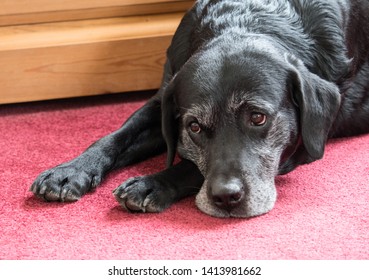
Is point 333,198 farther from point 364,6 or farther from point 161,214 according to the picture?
point 364,6

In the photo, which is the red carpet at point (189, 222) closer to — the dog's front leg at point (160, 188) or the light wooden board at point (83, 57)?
the dog's front leg at point (160, 188)

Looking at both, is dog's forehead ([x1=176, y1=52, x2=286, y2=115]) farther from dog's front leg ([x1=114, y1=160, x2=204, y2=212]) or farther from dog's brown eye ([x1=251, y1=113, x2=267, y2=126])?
dog's front leg ([x1=114, y1=160, x2=204, y2=212])

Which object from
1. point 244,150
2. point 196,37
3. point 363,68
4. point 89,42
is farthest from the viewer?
point 89,42

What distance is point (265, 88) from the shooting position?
203 centimetres

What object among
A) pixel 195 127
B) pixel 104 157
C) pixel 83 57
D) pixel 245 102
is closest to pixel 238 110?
pixel 245 102

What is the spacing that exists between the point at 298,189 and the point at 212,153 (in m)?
0.35

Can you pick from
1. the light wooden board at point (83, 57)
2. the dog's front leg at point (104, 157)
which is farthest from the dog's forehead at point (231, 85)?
the light wooden board at point (83, 57)

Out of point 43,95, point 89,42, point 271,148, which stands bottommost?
point 43,95

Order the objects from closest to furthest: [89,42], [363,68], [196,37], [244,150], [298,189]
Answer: [244,150] → [298,189] → [196,37] → [363,68] → [89,42]

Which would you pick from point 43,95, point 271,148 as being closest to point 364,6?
point 271,148

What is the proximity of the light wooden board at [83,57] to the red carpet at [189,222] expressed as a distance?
512 millimetres

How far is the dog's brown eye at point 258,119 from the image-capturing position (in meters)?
2.03

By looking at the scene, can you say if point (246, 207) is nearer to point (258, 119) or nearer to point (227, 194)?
point (227, 194)

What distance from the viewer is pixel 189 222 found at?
78.7 inches
